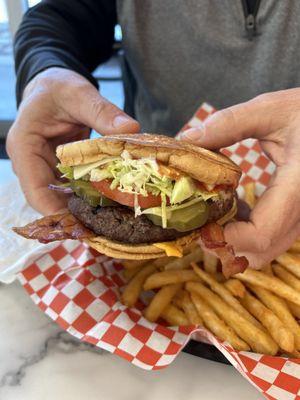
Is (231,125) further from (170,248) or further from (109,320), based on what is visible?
(109,320)

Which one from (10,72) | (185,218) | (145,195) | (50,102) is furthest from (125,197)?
(10,72)

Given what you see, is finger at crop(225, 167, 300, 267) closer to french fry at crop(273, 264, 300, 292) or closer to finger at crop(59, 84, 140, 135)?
french fry at crop(273, 264, 300, 292)

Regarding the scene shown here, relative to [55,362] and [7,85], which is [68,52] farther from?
[7,85]

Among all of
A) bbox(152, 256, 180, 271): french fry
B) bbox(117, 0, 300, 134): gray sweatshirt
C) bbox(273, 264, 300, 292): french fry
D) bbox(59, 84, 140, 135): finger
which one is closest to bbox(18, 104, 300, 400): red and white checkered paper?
bbox(152, 256, 180, 271): french fry

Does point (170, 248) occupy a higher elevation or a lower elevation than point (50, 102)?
lower

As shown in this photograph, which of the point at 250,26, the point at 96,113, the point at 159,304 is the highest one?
the point at 250,26

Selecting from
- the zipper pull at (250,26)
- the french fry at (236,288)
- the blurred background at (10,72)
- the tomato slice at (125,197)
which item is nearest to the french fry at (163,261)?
the french fry at (236,288)

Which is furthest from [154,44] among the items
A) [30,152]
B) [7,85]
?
[7,85]
